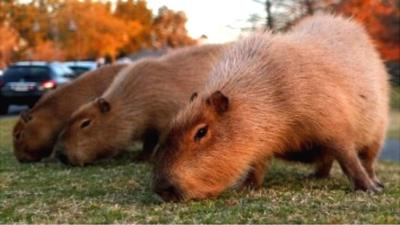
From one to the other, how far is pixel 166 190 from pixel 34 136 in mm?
5476

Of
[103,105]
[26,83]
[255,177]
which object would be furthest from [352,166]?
[26,83]

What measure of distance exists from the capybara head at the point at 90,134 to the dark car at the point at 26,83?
14.8 metres

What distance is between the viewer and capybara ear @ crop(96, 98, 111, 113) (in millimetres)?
8867

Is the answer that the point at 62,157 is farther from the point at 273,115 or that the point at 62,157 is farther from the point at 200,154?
the point at 200,154

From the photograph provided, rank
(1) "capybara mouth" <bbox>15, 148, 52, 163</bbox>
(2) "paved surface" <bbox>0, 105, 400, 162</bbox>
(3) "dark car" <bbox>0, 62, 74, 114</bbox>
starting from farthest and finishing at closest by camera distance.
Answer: (3) "dark car" <bbox>0, 62, 74, 114</bbox> → (2) "paved surface" <bbox>0, 105, 400, 162</bbox> → (1) "capybara mouth" <bbox>15, 148, 52, 163</bbox>

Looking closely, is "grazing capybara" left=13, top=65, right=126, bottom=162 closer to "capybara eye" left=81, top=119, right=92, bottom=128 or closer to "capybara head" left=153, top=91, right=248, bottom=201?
"capybara eye" left=81, top=119, right=92, bottom=128

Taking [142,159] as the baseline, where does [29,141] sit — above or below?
above

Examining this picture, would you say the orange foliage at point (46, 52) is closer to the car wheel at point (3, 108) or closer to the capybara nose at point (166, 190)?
the car wheel at point (3, 108)

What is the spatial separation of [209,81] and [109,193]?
4.30ft

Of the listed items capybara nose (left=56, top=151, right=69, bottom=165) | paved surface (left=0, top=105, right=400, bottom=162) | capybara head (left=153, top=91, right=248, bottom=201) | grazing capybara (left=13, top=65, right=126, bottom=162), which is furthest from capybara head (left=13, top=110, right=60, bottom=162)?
paved surface (left=0, top=105, right=400, bottom=162)

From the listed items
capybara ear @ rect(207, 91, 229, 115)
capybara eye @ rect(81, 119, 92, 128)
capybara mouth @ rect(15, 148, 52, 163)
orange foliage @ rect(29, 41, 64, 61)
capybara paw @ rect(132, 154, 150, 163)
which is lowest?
orange foliage @ rect(29, 41, 64, 61)

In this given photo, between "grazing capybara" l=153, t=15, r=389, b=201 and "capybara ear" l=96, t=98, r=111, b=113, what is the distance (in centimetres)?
273

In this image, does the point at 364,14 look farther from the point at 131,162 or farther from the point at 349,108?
the point at 349,108

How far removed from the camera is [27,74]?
24.3m
